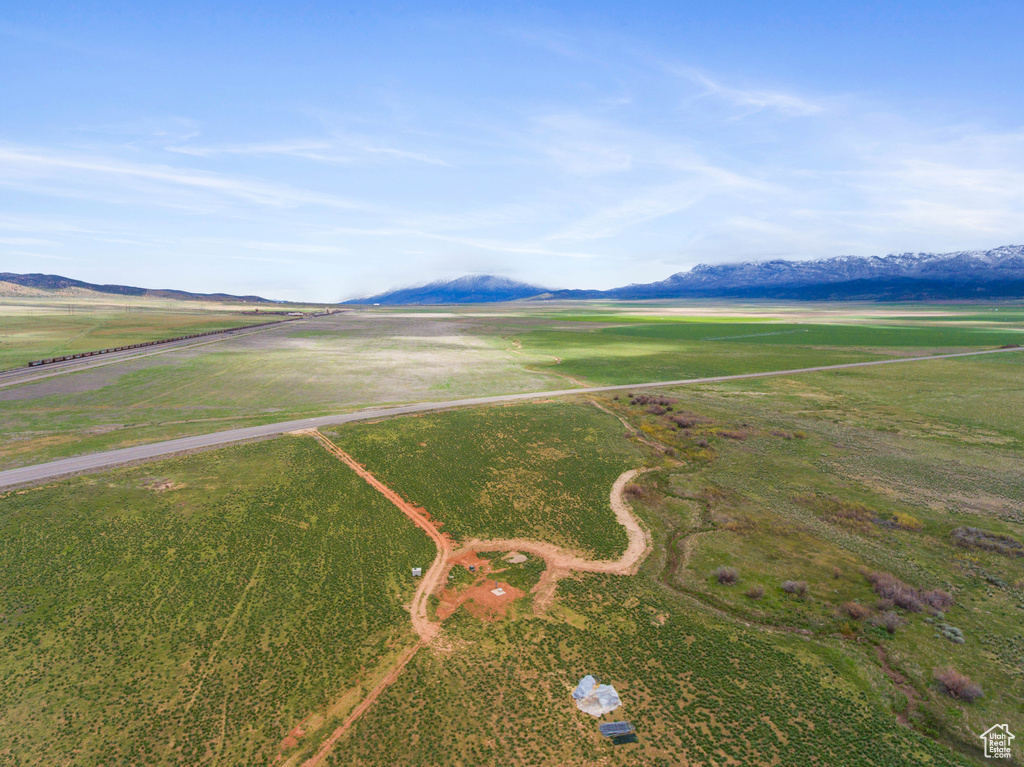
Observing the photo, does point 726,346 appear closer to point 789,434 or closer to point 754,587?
point 789,434

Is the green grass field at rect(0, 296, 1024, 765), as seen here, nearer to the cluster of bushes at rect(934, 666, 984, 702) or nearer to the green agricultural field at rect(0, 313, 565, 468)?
the cluster of bushes at rect(934, 666, 984, 702)

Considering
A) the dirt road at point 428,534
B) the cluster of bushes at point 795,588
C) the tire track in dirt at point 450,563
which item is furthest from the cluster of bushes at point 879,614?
the dirt road at point 428,534

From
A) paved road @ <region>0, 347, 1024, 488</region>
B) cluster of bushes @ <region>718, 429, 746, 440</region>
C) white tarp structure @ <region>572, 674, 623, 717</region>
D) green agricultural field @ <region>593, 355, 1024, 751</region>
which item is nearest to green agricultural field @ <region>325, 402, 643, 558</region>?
paved road @ <region>0, 347, 1024, 488</region>

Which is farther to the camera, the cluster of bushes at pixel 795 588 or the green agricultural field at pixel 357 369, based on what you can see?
the green agricultural field at pixel 357 369

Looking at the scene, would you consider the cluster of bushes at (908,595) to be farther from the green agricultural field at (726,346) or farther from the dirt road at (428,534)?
the green agricultural field at (726,346)

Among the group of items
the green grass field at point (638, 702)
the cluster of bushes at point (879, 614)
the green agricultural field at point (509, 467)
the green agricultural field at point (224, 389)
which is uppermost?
the green agricultural field at point (224, 389)

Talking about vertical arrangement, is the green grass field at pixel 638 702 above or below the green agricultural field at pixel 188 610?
below

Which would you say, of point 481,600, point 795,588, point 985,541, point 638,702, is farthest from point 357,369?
point 985,541
